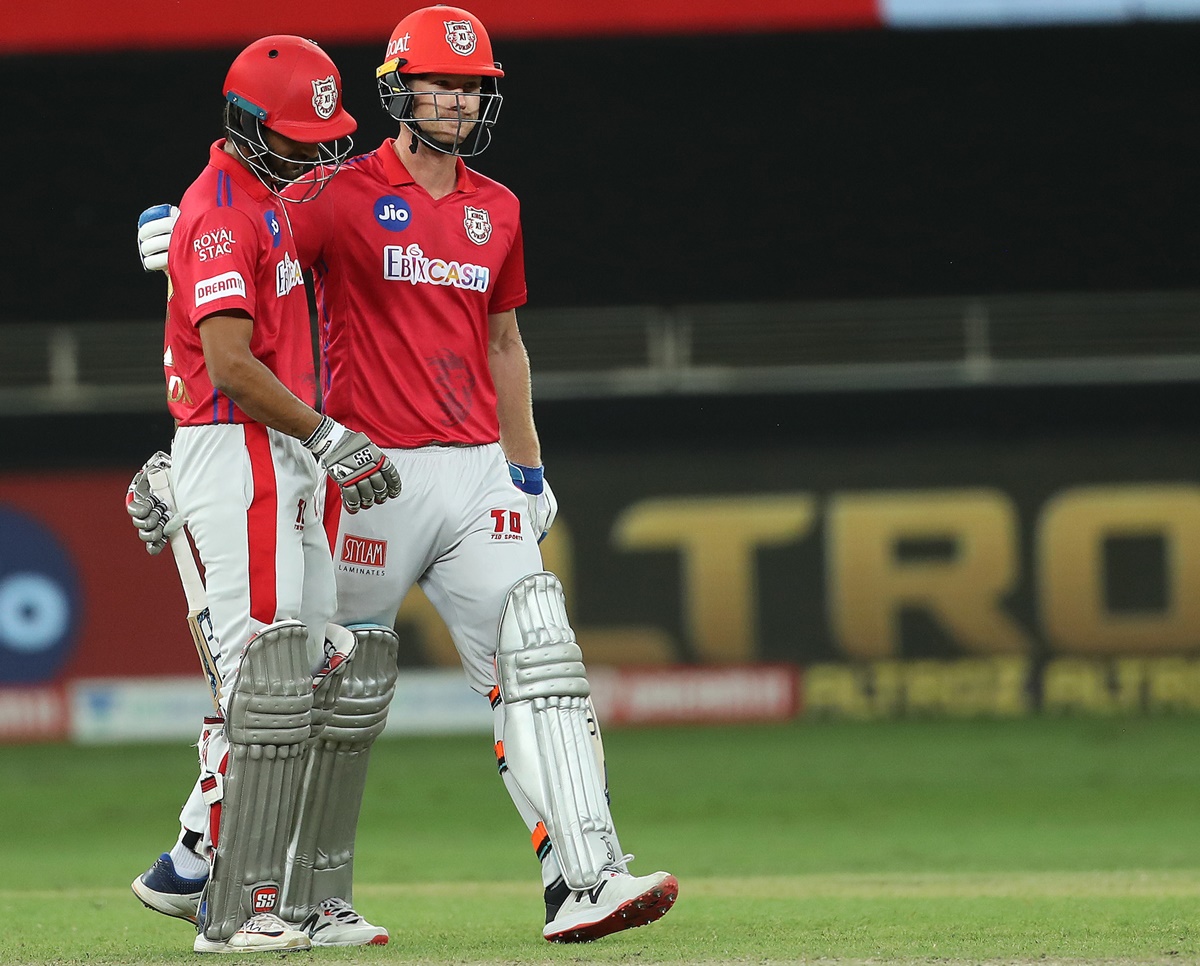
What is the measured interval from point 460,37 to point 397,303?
65cm

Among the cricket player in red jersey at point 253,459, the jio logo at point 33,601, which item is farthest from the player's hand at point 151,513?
the jio logo at point 33,601

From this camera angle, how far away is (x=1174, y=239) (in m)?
17.1

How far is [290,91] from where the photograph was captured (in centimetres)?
406

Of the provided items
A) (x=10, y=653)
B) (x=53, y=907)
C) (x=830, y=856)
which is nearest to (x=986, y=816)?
(x=830, y=856)

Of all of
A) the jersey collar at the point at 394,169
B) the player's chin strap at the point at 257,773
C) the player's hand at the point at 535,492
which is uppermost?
the jersey collar at the point at 394,169

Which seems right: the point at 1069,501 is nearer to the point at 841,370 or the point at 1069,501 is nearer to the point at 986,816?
the point at 841,370

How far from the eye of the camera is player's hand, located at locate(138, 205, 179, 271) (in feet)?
13.8

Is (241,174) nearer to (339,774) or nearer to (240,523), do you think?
(240,523)

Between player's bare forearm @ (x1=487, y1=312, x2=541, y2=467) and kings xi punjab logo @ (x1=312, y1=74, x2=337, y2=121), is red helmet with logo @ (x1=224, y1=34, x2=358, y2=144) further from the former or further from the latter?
player's bare forearm @ (x1=487, y1=312, x2=541, y2=467)

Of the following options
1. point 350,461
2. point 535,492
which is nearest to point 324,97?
point 350,461

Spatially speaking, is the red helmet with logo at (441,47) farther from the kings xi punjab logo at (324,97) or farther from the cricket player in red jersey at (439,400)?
the kings xi punjab logo at (324,97)

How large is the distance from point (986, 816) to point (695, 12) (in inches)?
258

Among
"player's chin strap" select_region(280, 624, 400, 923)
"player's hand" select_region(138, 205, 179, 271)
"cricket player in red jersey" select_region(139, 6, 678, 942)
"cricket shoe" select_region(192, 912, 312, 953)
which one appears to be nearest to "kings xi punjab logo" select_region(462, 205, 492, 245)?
"cricket player in red jersey" select_region(139, 6, 678, 942)

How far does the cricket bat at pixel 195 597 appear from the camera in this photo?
13.5 ft
